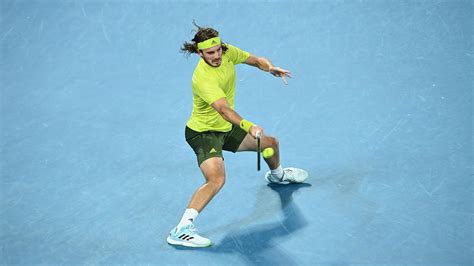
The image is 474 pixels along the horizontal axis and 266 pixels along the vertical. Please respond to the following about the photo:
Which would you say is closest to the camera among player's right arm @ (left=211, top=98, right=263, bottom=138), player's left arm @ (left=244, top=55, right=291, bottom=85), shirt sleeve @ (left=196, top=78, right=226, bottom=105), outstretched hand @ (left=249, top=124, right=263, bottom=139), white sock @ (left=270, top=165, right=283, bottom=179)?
outstretched hand @ (left=249, top=124, right=263, bottom=139)

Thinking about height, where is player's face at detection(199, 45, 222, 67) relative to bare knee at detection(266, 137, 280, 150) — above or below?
above

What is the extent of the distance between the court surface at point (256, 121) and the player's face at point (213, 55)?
4.18 feet

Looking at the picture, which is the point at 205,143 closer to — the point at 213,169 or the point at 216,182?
the point at 213,169

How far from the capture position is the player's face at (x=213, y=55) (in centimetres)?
570

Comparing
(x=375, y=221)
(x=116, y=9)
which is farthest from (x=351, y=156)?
(x=116, y=9)

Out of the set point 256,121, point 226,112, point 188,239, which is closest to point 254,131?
point 226,112

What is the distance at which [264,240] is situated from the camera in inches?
225

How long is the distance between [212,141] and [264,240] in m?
0.93

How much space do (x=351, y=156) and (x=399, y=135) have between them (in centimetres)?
57

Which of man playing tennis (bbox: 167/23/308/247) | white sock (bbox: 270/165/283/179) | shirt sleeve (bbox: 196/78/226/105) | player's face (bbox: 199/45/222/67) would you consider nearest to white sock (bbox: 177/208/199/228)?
man playing tennis (bbox: 167/23/308/247)

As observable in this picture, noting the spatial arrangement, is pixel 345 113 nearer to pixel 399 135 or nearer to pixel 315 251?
Result: pixel 399 135

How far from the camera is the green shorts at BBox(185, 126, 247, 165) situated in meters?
5.86

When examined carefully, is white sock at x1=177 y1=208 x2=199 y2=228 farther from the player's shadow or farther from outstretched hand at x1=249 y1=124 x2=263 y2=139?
outstretched hand at x1=249 y1=124 x2=263 y2=139

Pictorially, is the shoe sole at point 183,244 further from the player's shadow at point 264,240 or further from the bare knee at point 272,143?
the bare knee at point 272,143
